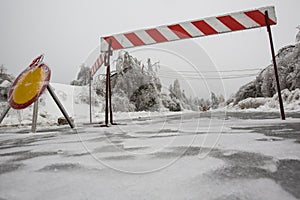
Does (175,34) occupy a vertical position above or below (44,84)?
above

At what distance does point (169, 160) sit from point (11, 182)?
2.93ft

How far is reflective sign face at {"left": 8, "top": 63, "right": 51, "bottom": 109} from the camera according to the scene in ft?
10.2

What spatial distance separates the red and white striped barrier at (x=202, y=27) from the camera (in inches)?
139

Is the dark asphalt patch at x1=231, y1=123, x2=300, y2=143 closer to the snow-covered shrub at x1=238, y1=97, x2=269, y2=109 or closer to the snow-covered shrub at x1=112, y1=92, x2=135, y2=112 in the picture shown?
the snow-covered shrub at x1=112, y1=92, x2=135, y2=112

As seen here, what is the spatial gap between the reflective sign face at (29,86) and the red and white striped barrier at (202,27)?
6.11 feet

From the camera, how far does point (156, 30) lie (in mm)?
3869

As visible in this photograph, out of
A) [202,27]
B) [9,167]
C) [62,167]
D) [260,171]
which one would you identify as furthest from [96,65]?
[260,171]

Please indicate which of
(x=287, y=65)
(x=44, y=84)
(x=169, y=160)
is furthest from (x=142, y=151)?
(x=287, y=65)

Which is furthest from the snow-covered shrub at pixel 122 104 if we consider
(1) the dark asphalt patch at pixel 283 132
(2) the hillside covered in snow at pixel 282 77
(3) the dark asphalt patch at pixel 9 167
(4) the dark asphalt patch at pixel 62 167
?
(4) the dark asphalt patch at pixel 62 167

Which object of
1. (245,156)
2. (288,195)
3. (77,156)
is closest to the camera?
(288,195)

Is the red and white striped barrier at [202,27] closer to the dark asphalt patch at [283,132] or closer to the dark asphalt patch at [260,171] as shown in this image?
the dark asphalt patch at [283,132]

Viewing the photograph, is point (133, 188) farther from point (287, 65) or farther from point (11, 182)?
point (287, 65)

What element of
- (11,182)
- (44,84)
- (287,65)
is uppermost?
(287,65)

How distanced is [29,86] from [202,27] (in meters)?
3.44
